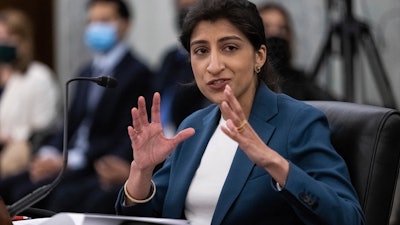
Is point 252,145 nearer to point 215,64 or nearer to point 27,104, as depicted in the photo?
point 215,64

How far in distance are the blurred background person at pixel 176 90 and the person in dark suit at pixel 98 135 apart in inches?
3.4

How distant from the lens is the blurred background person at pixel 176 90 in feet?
12.4

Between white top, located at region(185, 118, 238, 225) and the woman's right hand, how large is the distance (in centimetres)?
13

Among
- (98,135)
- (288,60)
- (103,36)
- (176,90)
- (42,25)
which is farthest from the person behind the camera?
(42,25)

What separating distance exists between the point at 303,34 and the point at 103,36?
3.15 ft

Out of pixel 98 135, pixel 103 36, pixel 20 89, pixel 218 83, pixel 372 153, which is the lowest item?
pixel 98 135

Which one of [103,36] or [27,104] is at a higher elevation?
[103,36]

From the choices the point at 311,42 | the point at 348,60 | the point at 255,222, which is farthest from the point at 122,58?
the point at 255,222

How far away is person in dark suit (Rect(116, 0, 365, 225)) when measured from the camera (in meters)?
1.76

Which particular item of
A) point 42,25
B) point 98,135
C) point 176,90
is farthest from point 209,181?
point 42,25

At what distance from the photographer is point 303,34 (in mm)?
4305

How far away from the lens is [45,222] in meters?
1.82

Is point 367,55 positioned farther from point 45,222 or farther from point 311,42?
point 45,222

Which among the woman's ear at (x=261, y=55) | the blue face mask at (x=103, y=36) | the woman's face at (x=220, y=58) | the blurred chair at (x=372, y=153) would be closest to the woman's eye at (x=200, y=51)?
the woman's face at (x=220, y=58)
